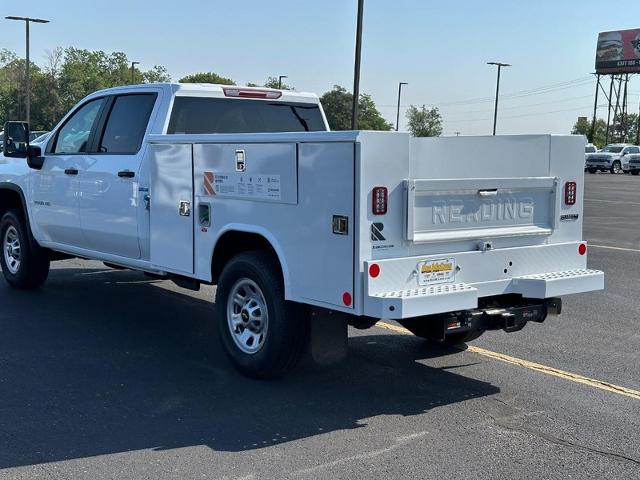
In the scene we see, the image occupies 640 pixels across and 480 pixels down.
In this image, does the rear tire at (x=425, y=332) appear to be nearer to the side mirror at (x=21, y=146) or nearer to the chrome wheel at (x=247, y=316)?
the chrome wheel at (x=247, y=316)

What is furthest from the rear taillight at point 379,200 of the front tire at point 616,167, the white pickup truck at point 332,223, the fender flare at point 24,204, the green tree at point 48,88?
the green tree at point 48,88

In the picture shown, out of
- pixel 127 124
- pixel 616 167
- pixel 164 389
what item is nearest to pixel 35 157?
pixel 127 124

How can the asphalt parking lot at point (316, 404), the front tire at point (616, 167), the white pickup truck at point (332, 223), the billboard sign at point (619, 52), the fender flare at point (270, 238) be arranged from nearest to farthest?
the asphalt parking lot at point (316, 404) < the white pickup truck at point (332, 223) < the fender flare at point (270, 238) < the front tire at point (616, 167) < the billboard sign at point (619, 52)

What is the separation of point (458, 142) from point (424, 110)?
3263 inches

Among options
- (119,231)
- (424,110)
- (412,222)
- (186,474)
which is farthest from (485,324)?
(424,110)

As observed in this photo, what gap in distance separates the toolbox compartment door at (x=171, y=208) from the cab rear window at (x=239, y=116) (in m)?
0.59

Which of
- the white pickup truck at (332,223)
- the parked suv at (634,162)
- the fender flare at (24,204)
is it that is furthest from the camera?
the parked suv at (634,162)

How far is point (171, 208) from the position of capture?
6.43m

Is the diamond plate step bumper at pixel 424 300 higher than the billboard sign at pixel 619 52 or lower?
lower

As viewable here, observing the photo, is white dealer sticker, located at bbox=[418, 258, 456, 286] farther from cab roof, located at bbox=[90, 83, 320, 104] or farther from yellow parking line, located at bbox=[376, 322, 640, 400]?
cab roof, located at bbox=[90, 83, 320, 104]

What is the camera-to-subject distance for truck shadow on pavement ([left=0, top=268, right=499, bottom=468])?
15.6ft

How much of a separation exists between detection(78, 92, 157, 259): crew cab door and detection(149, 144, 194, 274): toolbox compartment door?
0.32 meters

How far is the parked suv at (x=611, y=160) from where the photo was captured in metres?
51.2

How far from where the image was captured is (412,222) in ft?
16.3
